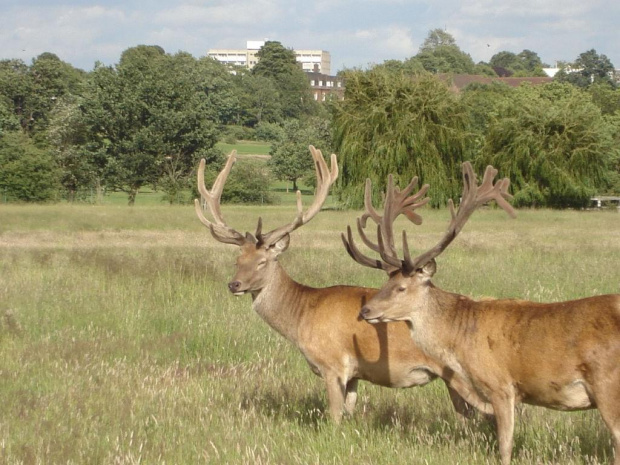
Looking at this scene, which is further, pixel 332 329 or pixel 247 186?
pixel 247 186

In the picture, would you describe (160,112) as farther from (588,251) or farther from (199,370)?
(199,370)

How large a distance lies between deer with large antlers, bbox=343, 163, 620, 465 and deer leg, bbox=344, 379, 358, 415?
1095 millimetres

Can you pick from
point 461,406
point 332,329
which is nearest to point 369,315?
point 332,329

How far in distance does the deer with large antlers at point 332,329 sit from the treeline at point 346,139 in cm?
3797

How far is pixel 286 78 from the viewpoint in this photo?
154 m

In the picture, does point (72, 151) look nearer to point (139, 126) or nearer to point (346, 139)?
point (139, 126)

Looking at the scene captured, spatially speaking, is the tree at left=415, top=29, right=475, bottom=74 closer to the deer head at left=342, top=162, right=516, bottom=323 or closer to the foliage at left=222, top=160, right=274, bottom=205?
the foliage at left=222, top=160, right=274, bottom=205

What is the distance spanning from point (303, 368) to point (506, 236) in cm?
2145

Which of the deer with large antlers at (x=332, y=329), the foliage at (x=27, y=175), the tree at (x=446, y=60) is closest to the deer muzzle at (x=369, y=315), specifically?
the deer with large antlers at (x=332, y=329)

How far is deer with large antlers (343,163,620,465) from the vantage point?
18.6ft

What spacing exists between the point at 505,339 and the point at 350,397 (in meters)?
1.99

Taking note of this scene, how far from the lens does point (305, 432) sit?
7289 mm

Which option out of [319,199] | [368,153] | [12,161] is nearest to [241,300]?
[319,199]

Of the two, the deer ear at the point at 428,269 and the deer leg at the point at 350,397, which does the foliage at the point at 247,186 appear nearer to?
the deer leg at the point at 350,397
